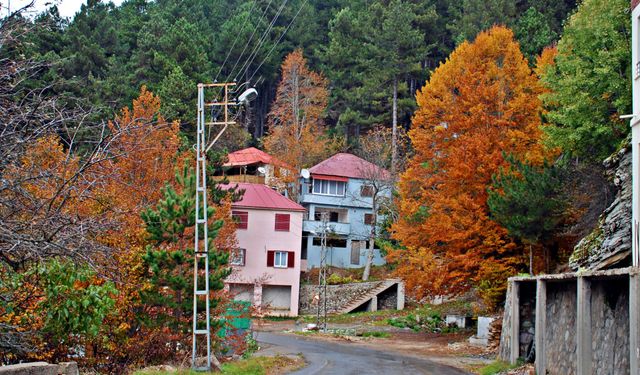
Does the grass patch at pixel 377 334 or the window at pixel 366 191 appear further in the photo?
the window at pixel 366 191

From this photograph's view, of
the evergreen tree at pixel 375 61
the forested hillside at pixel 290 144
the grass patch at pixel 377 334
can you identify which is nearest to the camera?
the forested hillside at pixel 290 144

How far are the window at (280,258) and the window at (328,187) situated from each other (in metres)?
8.17

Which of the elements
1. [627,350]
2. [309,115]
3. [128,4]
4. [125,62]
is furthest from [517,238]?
[128,4]

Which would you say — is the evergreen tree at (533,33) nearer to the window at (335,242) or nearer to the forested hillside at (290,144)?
the forested hillside at (290,144)

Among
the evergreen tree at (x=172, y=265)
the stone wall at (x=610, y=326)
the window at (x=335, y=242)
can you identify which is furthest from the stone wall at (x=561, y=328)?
the window at (x=335, y=242)

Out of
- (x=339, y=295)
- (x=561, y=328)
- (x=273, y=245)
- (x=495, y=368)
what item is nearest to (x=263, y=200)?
(x=273, y=245)

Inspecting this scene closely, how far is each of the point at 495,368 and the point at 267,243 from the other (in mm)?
31160

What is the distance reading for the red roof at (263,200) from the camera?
53.0 meters

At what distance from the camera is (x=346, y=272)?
57.8 m

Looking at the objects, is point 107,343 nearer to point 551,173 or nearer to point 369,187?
point 551,173

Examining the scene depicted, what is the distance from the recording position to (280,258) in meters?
53.4

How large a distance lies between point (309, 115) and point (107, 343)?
1829 inches

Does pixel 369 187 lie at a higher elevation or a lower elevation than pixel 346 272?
higher

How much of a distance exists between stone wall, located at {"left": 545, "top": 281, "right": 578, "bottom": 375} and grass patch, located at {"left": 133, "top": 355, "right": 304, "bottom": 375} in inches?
293
